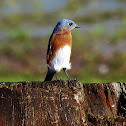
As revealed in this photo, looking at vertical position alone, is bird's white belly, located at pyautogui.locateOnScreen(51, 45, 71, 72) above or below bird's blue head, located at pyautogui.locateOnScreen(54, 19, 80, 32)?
below

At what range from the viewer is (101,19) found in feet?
49.6

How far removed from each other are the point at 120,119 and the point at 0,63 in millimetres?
6993

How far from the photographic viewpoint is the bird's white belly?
5.38 metres

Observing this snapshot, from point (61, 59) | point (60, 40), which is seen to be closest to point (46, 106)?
point (61, 59)

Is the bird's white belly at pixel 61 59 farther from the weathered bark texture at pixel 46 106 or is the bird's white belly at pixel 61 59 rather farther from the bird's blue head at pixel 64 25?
the weathered bark texture at pixel 46 106

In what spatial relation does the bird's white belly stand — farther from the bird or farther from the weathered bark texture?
the weathered bark texture

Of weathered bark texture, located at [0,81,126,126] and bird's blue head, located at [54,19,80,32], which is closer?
weathered bark texture, located at [0,81,126,126]

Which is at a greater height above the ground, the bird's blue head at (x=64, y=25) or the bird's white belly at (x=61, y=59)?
the bird's blue head at (x=64, y=25)

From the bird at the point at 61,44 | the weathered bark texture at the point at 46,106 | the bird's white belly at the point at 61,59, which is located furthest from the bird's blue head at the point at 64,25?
the weathered bark texture at the point at 46,106

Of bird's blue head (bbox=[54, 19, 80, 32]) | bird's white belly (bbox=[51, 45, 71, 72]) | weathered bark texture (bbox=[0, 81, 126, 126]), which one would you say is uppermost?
bird's blue head (bbox=[54, 19, 80, 32])

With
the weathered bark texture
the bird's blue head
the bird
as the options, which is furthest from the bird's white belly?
the weathered bark texture

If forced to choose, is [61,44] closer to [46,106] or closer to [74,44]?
[46,106]

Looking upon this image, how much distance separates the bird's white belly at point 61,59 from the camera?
538 centimetres

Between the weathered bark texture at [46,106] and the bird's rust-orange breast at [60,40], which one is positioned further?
the bird's rust-orange breast at [60,40]
